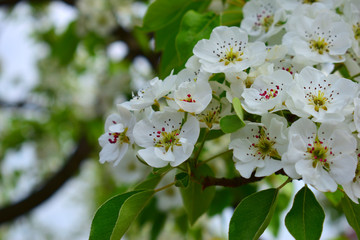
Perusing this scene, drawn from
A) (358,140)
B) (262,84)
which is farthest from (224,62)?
(358,140)

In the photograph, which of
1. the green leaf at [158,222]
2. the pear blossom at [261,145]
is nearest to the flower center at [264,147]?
the pear blossom at [261,145]

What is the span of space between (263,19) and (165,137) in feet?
1.16

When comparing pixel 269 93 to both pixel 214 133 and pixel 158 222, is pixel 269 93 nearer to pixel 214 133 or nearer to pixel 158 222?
pixel 214 133

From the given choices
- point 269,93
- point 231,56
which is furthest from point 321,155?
point 231,56

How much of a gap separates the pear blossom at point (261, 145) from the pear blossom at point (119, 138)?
179 millimetres

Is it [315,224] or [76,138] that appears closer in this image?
[315,224]

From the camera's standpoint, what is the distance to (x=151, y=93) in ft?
2.38

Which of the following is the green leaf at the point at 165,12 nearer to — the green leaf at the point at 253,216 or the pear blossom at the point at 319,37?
the pear blossom at the point at 319,37

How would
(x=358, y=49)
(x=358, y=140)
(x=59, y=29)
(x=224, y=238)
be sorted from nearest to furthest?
1. (x=358, y=140)
2. (x=358, y=49)
3. (x=224, y=238)
4. (x=59, y=29)

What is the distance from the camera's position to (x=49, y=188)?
2.77m

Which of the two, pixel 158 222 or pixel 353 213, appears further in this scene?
pixel 158 222

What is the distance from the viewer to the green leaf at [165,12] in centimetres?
103

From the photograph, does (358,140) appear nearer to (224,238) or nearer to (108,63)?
(224,238)

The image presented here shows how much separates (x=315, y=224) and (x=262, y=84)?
0.74ft
